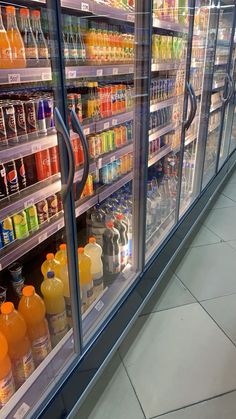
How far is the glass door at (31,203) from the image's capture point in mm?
1142

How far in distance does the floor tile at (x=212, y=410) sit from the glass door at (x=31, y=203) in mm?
594

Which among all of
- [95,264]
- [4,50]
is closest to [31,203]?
[4,50]

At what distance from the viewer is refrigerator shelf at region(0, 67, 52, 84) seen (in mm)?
994

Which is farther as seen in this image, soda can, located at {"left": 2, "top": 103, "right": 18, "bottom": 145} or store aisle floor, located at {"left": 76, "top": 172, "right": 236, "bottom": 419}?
store aisle floor, located at {"left": 76, "top": 172, "right": 236, "bottom": 419}

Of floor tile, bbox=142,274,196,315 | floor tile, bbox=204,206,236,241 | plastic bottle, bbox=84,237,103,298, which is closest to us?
plastic bottle, bbox=84,237,103,298

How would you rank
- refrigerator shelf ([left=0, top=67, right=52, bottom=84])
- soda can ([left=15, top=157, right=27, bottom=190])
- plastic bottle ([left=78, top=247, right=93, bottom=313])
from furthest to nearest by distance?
plastic bottle ([left=78, top=247, right=93, bottom=313]), soda can ([left=15, top=157, right=27, bottom=190]), refrigerator shelf ([left=0, top=67, right=52, bottom=84])

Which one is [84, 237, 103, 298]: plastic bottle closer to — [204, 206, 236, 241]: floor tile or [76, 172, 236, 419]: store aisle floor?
[76, 172, 236, 419]: store aisle floor

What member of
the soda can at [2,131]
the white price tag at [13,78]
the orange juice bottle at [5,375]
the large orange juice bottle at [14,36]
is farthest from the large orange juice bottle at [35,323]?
the large orange juice bottle at [14,36]

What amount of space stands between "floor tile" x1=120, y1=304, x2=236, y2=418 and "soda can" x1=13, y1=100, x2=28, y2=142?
130 cm

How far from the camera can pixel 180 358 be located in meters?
1.78

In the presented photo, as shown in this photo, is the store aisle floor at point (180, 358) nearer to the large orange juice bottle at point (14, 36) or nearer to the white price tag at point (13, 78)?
the white price tag at point (13, 78)

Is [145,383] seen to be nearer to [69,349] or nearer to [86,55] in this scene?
[69,349]

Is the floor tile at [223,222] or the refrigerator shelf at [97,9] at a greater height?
the refrigerator shelf at [97,9]

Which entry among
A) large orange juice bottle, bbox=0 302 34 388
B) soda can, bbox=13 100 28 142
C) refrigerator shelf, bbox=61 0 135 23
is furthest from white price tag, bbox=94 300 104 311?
refrigerator shelf, bbox=61 0 135 23
